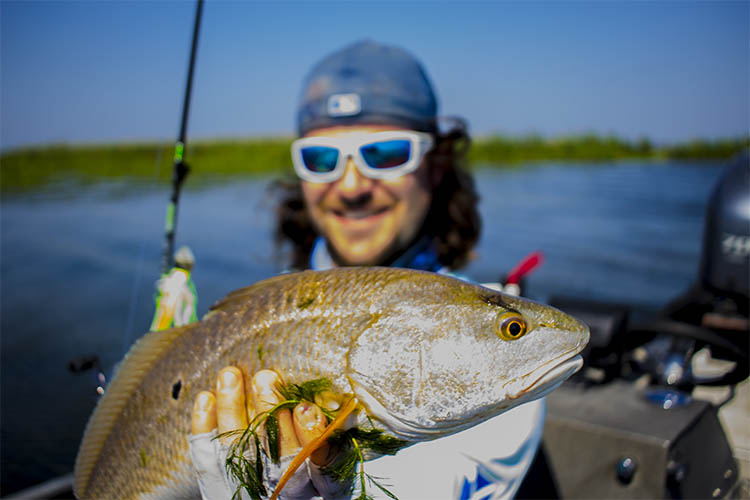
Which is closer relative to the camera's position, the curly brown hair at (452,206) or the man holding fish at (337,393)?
the man holding fish at (337,393)

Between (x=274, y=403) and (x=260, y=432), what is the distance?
0.41ft

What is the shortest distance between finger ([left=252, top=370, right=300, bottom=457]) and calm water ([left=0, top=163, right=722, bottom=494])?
1075 millimetres

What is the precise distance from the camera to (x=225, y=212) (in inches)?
891

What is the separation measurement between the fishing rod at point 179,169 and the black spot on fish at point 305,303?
1.70 metres

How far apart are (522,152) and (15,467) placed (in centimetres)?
6554

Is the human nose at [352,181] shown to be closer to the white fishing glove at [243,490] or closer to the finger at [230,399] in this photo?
the finger at [230,399]

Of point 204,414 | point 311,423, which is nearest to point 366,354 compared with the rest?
point 311,423

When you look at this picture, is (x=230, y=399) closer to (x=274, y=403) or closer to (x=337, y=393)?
(x=274, y=403)

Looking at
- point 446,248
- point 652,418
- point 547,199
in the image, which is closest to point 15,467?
point 446,248

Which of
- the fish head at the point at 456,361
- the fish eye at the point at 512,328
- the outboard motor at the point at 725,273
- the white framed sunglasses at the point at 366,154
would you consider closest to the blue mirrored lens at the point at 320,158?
the white framed sunglasses at the point at 366,154

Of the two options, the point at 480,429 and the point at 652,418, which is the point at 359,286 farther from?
the point at 652,418

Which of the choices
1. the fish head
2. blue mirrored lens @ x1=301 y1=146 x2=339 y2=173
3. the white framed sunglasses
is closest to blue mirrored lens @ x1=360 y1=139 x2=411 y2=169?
the white framed sunglasses

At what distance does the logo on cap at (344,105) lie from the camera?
2609mm

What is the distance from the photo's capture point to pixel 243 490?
167 cm
